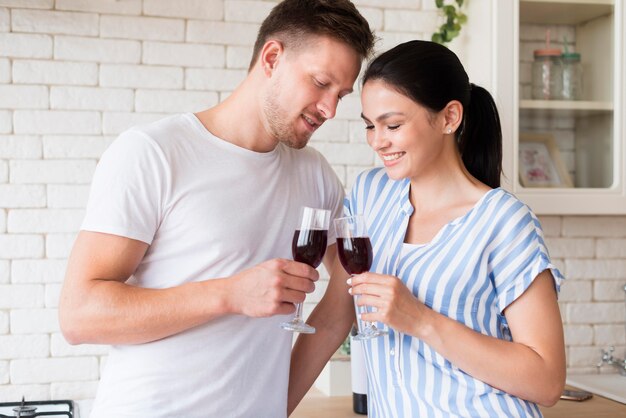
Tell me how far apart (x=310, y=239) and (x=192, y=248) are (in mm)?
271

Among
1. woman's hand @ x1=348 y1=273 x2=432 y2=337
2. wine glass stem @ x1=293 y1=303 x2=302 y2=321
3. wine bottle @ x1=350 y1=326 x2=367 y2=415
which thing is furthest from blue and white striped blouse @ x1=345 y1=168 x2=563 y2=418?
wine bottle @ x1=350 y1=326 x2=367 y2=415

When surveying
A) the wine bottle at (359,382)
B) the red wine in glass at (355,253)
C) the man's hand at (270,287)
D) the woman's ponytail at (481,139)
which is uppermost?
the woman's ponytail at (481,139)

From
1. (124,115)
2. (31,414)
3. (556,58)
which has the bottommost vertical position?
(31,414)

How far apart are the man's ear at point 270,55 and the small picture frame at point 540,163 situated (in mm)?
1227

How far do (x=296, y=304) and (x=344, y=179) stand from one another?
133 centimetres

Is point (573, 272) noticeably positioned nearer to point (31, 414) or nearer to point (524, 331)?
point (524, 331)

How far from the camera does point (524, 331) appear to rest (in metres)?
1.66

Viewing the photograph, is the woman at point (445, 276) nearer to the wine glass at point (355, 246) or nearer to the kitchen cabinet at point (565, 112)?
the wine glass at point (355, 246)

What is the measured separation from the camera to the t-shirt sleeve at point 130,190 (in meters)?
1.65

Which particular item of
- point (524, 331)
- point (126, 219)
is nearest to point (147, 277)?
point (126, 219)

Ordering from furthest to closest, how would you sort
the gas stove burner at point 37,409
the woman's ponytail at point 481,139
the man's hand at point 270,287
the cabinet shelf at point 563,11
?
1. the cabinet shelf at point 563,11
2. the gas stove burner at point 37,409
3. the woman's ponytail at point 481,139
4. the man's hand at point 270,287

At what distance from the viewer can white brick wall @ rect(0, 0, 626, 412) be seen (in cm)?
269

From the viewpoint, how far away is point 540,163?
9.33ft

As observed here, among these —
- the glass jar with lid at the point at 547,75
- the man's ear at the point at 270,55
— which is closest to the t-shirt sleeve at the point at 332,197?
the man's ear at the point at 270,55
